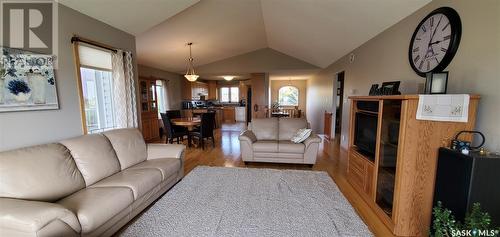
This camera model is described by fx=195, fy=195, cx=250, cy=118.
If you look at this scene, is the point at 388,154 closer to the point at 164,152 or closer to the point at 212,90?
the point at 164,152

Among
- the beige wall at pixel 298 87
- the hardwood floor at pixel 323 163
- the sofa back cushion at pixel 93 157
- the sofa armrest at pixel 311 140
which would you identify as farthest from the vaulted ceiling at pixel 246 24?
the beige wall at pixel 298 87

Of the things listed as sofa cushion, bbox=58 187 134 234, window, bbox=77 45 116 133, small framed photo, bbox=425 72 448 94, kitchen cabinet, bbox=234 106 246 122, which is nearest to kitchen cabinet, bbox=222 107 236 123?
kitchen cabinet, bbox=234 106 246 122

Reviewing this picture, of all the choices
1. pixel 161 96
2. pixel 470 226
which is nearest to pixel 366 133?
pixel 470 226

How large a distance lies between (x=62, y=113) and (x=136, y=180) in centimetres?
118

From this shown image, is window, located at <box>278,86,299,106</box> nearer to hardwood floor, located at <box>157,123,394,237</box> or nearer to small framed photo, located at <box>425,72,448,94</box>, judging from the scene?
hardwood floor, located at <box>157,123,394,237</box>

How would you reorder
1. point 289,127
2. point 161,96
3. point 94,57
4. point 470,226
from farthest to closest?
point 161,96 < point 289,127 < point 94,57 < point 470,226

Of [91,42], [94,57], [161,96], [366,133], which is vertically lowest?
[366,133]

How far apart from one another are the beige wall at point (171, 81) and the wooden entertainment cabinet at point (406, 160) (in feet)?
20.3

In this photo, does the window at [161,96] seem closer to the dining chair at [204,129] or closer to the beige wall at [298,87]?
the dining chair at [204,129]

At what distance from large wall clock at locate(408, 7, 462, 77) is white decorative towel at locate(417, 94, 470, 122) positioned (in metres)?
0.61

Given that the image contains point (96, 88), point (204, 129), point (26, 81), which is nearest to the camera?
point (26, 81)

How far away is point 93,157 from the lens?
84.9 inches

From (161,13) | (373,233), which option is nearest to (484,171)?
(373,233)

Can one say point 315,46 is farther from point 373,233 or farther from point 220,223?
point 220,223
